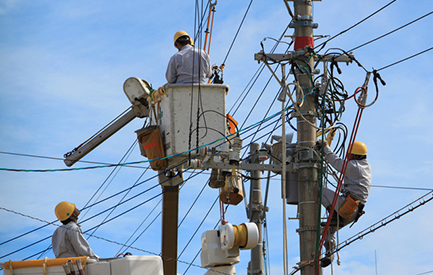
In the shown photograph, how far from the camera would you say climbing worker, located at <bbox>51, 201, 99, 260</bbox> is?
10.1 meters

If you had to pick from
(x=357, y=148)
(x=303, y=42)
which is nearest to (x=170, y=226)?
(x=357, y=148)

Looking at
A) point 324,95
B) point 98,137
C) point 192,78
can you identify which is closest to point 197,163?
point 192,78

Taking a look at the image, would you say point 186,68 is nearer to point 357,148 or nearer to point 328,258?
point 357,148

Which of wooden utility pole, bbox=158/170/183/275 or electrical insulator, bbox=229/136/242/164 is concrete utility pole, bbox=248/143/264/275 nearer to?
wooden utility pole, bbox=158/170/183/275

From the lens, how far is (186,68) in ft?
39.0

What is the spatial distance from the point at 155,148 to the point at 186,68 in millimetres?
1347

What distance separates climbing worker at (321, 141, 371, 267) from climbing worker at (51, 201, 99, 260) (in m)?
4.33

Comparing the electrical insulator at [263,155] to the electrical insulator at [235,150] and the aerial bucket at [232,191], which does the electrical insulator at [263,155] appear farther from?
the electrical insulator at [235,150]

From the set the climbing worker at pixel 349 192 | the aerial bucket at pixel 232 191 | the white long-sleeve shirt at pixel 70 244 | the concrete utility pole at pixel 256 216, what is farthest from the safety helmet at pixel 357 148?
A: the white long-sleeve shirt at pixel 70 244

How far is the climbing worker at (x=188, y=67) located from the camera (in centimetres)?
1187

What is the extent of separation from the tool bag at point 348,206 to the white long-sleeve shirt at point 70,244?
4.51 meters

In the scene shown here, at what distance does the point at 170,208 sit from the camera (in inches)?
536

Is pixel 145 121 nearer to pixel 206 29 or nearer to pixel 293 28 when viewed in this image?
pixel 206 29

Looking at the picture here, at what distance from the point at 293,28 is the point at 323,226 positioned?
351 cm
